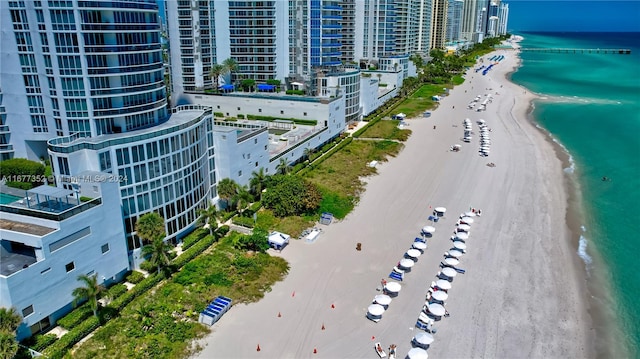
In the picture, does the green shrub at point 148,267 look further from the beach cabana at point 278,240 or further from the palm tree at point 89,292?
the beach cabana at point 278,240

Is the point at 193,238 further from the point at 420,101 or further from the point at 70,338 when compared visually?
the point at 420,101

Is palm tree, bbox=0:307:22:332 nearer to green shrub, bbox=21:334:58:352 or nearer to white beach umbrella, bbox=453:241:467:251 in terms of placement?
green shrub, bbox=21:334:58:352

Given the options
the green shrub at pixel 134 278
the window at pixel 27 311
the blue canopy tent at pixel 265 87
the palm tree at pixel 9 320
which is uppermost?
the blue canopy tent at pixel 265 87

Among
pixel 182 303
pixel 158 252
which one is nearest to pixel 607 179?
pixel 182 303

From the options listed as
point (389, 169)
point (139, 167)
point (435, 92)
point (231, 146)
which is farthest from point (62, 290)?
point (435, 92)

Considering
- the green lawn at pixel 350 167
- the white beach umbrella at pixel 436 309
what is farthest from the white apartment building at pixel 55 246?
the green lawn at pixel 350 167

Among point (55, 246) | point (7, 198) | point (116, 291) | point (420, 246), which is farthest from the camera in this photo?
point (420, 246)

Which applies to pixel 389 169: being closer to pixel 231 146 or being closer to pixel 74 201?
pixel 231 146
